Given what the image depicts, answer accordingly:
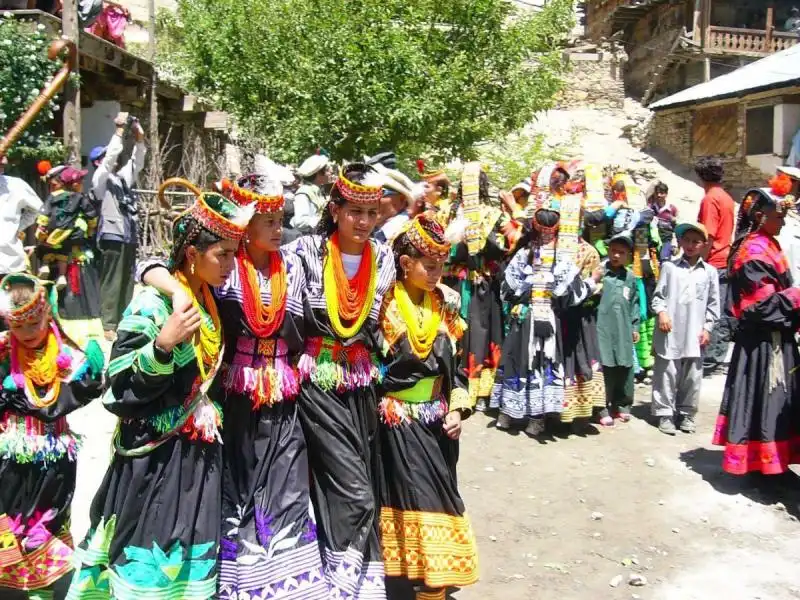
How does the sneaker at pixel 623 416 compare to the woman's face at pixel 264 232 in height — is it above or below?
below

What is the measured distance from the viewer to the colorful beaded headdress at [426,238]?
392cm

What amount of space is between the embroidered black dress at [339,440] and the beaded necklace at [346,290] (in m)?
0.03

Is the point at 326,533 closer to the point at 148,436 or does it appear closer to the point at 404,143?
the point at 148,436

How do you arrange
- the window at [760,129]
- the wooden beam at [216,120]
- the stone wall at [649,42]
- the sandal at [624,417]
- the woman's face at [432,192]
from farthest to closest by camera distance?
the stone wall at [649,42]
the window at [760,129]
the wooden beam at [216,120]
the sandal at [624,417]
the woman's face at [432,192]

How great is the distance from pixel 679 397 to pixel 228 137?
11.5m

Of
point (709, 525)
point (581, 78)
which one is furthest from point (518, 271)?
point (581, 78)

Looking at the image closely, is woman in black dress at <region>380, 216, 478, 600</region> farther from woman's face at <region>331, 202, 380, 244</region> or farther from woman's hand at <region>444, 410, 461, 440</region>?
woman's face at <region>331, 202, 380, 244</region>

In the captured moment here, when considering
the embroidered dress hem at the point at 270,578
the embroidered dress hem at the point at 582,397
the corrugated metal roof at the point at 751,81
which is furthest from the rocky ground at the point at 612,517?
the corrugated metal roof at the point at 751,81

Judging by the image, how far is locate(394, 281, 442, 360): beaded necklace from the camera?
3.95 m

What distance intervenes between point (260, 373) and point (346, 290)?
566 mm

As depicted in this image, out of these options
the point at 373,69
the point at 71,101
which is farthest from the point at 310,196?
the point at 373,69

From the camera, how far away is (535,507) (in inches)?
224

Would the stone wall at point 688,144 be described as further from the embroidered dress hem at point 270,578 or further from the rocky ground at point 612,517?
the embroidered dress hem at point 270,578

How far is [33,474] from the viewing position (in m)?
3.82
